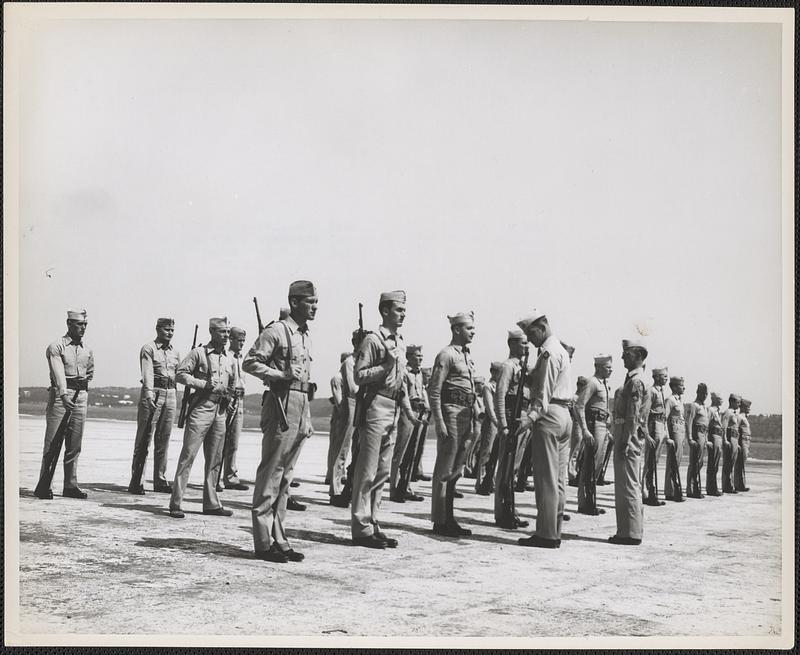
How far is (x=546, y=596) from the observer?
7.49m

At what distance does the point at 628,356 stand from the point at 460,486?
6.20m

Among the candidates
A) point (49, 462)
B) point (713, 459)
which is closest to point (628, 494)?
point (49, 462)

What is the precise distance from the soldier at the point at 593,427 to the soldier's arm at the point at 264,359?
5.69 meters

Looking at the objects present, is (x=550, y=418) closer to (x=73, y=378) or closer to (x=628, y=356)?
(x=628, y=356)

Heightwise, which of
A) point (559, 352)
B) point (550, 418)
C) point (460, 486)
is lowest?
point (460, 486)

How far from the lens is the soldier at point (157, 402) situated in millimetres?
11867

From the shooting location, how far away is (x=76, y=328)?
10734 mm

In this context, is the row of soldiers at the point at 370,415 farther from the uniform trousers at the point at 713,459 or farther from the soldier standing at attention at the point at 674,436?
the uniform trousers at the point at 713,459

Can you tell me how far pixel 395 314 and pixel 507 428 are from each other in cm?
266

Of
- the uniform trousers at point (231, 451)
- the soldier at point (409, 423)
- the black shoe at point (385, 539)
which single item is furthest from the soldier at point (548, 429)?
the uniform trousers at point (231, 451)

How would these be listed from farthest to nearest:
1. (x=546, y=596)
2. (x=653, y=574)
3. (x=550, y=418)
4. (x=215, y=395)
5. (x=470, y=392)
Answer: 1. (x=215, y=395)
2. (x=470, y=392)
3. (x=550, y=418)
4. (x=653, y=574)
5. (x=546, y=596)

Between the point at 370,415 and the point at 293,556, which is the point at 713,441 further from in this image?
the point at 293,556

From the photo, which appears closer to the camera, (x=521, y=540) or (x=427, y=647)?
(x=427, y=647)

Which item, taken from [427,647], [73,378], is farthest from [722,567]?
[73,378]
